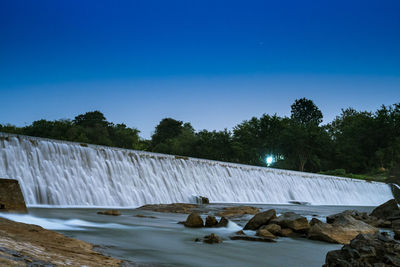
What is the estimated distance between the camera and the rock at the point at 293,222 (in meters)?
7.86

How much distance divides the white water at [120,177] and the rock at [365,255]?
10.1 m

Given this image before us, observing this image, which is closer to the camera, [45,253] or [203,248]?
→ [45,253]

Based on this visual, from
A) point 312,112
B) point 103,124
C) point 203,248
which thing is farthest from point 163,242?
point 312,112

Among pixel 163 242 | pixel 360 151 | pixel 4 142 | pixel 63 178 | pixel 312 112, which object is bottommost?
pixel 163 242

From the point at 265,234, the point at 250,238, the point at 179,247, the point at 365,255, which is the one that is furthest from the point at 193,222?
the point at 365,255

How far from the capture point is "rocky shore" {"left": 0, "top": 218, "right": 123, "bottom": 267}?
2.86 metres

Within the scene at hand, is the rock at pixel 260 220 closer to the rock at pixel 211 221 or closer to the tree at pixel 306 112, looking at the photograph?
the rock at pixel 211 221

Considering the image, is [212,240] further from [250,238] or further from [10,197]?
[10,197]

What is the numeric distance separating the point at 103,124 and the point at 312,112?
5416 centimetres

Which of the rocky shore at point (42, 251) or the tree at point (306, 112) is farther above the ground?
the tree at point (306, 112)

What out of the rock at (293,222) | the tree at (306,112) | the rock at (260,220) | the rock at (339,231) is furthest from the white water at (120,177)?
the tree at (306,112)

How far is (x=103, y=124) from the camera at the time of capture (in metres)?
71.3

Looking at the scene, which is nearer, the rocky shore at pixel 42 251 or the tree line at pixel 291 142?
the rocky shore at pixel 42 251

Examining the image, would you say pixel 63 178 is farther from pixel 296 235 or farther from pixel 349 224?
pixel 349 224
